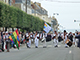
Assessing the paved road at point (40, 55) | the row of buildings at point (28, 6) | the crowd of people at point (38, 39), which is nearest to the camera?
the paved road at point (40, 55)

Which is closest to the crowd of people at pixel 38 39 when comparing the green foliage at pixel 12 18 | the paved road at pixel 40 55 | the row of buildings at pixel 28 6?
the paved road at pixel 40 55

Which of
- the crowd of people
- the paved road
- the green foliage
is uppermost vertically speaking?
the green foliage

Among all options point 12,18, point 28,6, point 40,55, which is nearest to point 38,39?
point 12,18

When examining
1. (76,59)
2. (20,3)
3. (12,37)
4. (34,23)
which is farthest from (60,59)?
(20,3)

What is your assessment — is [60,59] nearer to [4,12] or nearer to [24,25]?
[4,12]

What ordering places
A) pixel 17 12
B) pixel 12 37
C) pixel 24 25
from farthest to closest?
pixel 24 25 → pixel 17 12 → pixel 12 37

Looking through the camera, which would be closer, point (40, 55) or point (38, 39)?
point (40, 55)

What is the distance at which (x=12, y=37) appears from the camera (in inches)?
962

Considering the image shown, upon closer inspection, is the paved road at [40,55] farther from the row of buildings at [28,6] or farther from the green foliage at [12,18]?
the row of buildings at [28,6]

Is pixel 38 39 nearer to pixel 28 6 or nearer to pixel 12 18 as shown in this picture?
pixel 12 18

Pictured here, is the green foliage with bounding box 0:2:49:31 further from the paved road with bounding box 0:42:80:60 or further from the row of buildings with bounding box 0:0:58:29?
the paved road with bounding box 0:42:80:60

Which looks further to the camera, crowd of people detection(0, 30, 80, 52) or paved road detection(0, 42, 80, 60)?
crowd of people detection(0, 30, 80, 52)

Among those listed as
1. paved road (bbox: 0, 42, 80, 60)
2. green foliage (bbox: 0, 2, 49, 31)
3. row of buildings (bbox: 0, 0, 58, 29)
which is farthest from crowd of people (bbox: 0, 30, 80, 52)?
row of buildings (bbox: 0, 0, 58, 29)

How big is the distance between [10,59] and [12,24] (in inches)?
1009
